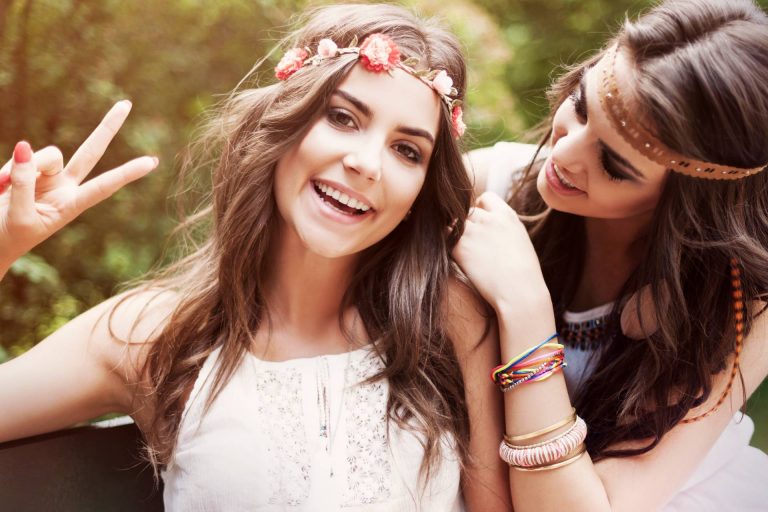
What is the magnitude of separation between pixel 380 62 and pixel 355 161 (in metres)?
0.23

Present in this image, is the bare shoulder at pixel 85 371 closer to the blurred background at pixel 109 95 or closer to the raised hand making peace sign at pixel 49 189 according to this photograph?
the raised hand making peace sign at pixel 49 189

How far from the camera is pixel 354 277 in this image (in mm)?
2109

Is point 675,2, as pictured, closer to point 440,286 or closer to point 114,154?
point 440,286

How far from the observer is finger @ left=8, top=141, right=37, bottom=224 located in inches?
62.3

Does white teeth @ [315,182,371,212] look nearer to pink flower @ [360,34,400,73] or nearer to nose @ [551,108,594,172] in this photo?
pink flower @ [360,34,400,73]

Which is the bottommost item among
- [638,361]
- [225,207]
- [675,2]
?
[638,361]

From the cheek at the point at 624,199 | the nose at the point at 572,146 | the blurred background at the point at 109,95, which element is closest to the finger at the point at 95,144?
the blurred background at the point at 109,95

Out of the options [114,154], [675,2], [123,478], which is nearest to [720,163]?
[675,2]

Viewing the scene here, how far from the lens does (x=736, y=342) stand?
80.0 inches

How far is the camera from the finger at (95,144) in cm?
176

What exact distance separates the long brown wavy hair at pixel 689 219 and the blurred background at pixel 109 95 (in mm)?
678

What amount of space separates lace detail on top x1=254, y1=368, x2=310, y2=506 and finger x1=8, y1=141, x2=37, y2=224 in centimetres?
65

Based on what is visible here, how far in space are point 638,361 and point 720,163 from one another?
0.58m

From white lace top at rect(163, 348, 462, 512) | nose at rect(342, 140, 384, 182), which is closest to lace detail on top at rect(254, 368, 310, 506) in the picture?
white lace top at rect(163, 348, 462, 512)
